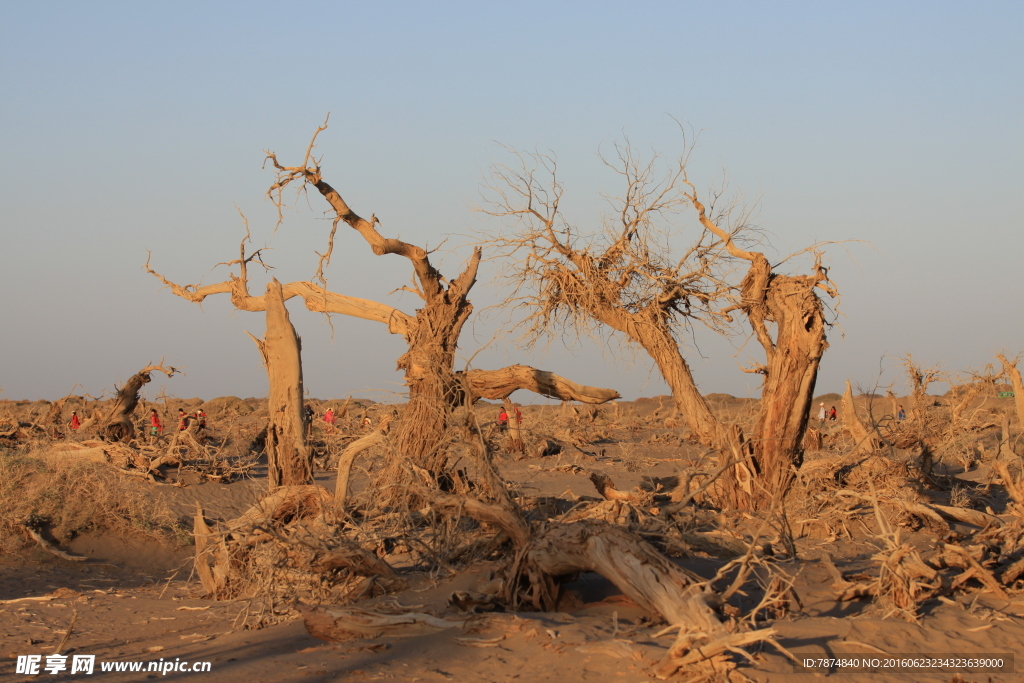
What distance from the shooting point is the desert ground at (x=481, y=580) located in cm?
539

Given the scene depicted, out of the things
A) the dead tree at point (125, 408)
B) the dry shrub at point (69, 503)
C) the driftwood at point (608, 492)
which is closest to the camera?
the driftwood at point (608, 492)

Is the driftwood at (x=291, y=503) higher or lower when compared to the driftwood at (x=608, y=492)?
lower

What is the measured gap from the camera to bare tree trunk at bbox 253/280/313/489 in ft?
33.1

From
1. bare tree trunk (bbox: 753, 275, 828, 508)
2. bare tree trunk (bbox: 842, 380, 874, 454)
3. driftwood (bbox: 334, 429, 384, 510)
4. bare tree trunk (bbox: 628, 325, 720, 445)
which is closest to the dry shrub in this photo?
driftwood (bbox: 334, 429, 384, 510)

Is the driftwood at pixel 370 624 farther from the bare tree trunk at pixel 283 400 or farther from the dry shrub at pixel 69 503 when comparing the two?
the dry shrub at pixel 69 503

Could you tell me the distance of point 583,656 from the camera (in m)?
5.22

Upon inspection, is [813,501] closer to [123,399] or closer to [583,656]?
[583,656]

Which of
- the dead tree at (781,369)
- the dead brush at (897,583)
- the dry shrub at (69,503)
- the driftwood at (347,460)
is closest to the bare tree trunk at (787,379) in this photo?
the dead tree at (781,369)

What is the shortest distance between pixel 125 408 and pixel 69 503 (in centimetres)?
482

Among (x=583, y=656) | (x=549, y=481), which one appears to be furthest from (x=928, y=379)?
(x=583, y=656)

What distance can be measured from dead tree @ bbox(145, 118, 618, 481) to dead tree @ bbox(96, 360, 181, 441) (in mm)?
5751

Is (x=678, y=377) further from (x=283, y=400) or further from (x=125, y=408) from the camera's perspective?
(x=125, y=408)

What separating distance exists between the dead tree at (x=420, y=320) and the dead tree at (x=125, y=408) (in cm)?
575

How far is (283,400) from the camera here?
10.1 metres
